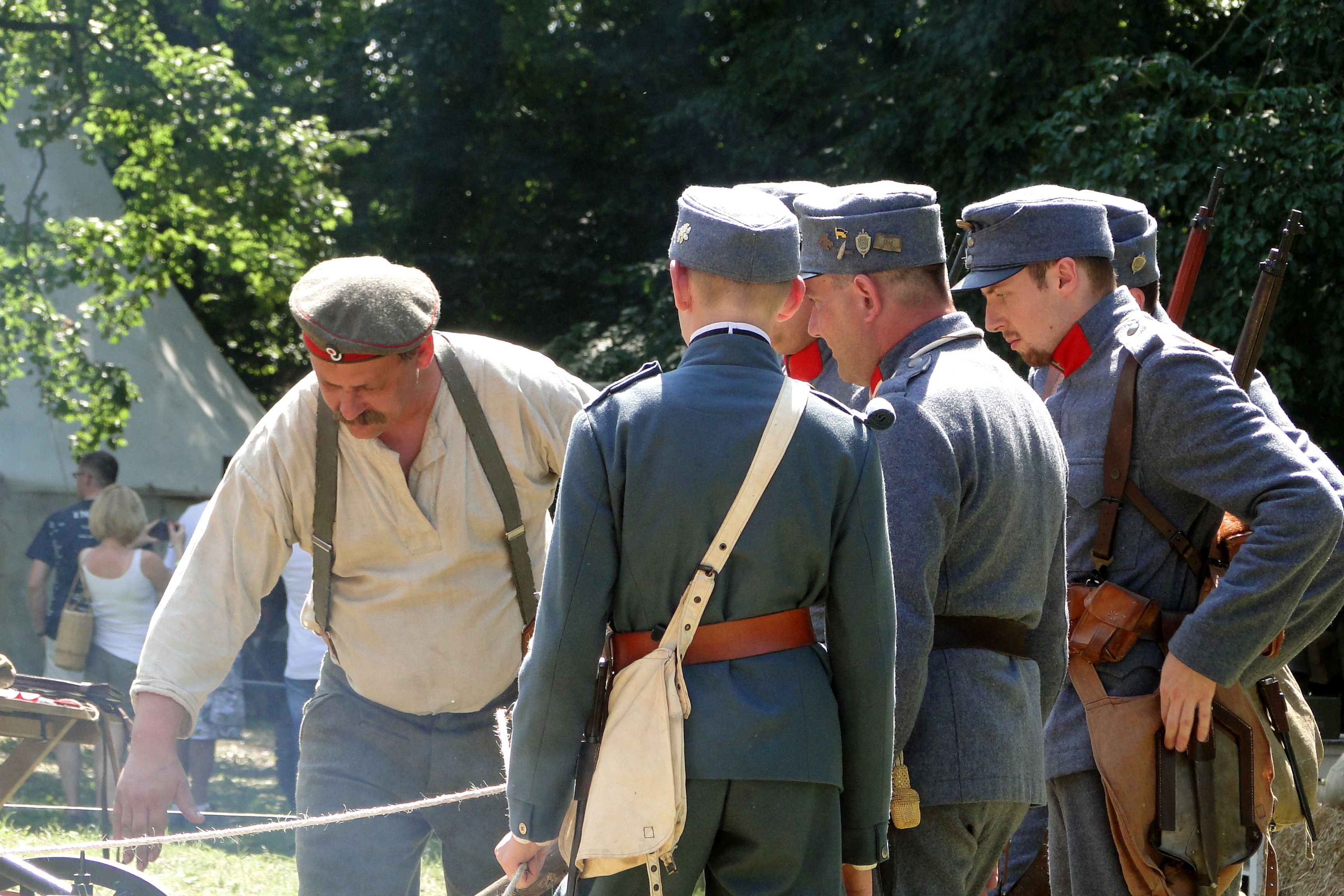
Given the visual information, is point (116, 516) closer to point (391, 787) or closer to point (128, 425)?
point (128, 425)

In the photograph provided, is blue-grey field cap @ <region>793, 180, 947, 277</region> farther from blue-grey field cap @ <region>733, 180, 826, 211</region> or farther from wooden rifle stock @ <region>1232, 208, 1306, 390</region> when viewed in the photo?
wooden rifle stock @ <region>1232, 208, 1306, 390</region>

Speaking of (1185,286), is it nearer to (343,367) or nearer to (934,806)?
(934,806)

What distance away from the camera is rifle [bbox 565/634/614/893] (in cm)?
205

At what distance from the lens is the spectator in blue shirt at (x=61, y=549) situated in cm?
805

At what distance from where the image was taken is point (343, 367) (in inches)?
111

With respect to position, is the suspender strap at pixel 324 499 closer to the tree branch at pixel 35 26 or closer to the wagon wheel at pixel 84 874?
the wagon wheel at pixel 84 874

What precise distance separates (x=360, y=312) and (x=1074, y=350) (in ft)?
5.24

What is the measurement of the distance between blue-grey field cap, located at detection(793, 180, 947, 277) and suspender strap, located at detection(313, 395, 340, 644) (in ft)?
3.60

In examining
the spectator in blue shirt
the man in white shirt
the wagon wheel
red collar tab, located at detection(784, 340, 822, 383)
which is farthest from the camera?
the spectator in blue shirt

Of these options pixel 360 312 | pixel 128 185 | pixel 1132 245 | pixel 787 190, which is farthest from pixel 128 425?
pixel 1132 245

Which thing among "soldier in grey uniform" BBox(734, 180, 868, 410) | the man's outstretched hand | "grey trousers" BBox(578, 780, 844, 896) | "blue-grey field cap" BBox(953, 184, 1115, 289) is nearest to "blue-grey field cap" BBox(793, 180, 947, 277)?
"blue-grey field cap" BBox(953, 184, 1115, 289)

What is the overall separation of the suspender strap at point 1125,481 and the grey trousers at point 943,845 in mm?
771

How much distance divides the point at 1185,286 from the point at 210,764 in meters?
5.87

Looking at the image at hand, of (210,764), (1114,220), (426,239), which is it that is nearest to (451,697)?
(1114,220)
